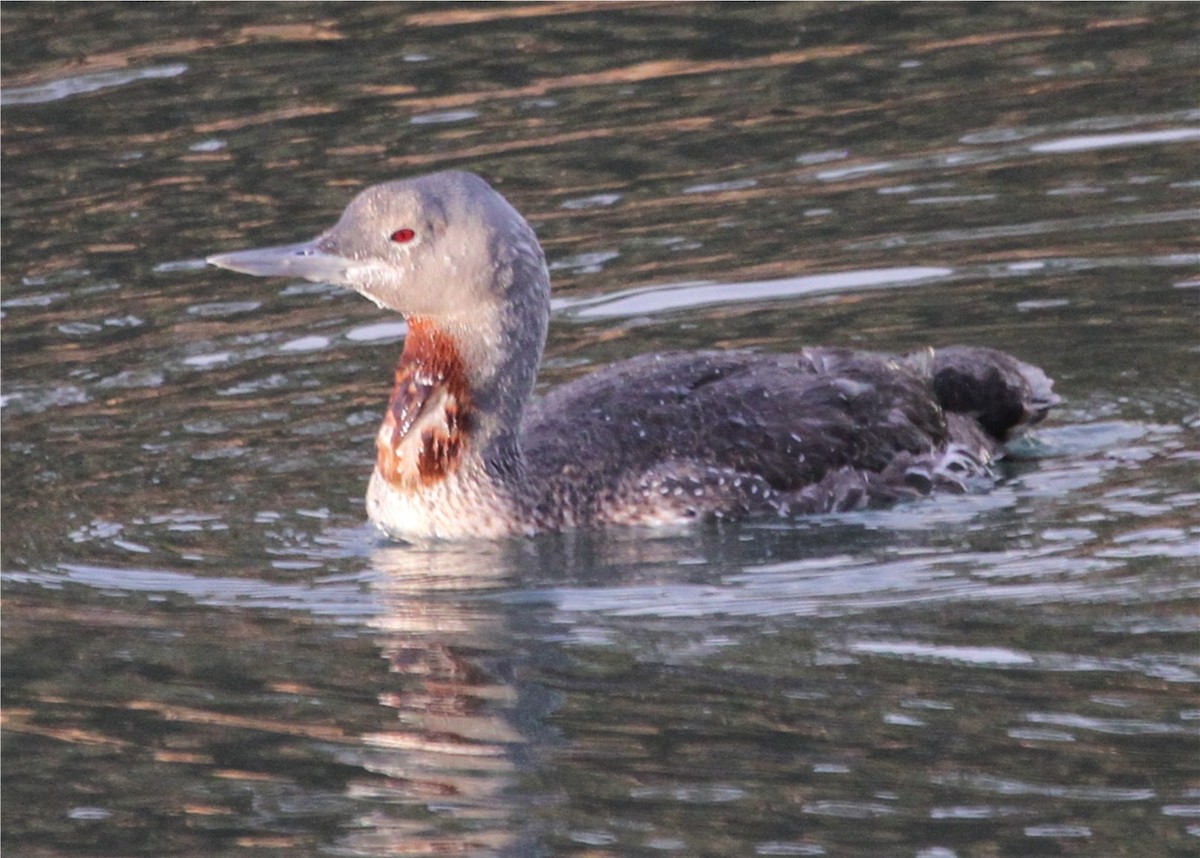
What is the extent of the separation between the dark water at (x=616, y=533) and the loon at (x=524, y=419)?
146 mm

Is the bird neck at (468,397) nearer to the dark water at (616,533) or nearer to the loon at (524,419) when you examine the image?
the loon at (524,419)

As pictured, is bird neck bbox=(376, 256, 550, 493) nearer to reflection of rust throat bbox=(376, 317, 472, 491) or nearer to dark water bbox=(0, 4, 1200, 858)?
reflection of rust throat bbox=(376, 317, 472, 491)

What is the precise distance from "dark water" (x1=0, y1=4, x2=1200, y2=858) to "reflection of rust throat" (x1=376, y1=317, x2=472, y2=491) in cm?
28

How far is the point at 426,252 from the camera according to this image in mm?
8266

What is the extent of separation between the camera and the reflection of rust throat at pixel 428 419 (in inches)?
331

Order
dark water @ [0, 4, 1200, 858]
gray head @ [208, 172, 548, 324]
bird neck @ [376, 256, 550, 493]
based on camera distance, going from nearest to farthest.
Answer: dark water @ [0, 4, 1200, 858] < gray head @ [208, 172, 548, 324] < bird neck @ [376, 256, 550, 493]

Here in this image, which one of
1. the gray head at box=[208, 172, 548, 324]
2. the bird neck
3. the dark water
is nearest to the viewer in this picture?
the dark water

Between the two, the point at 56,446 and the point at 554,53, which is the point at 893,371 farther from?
the point at 554,53

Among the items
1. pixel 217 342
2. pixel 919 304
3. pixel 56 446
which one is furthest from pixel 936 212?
pixel 56 446

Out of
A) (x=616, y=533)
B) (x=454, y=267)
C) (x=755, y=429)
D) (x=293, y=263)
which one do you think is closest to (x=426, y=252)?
(x=454, y=267)

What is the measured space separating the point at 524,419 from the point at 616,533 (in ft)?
2.13

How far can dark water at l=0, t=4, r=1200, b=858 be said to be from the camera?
618cm

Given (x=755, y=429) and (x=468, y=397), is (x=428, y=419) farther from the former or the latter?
(x=755, y=429)

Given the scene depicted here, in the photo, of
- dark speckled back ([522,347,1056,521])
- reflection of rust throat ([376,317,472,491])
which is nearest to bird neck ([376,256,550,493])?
reflection of rust throat ([376,317,472,491])
